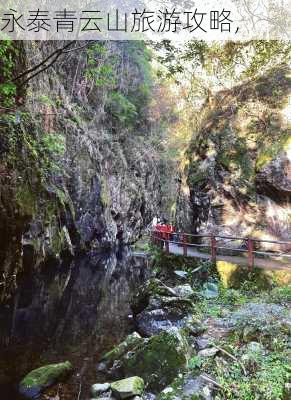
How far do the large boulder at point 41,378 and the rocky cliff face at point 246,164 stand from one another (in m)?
8.65

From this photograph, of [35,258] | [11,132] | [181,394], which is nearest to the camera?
[181,394]

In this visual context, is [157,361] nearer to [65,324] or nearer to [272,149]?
[65,324]

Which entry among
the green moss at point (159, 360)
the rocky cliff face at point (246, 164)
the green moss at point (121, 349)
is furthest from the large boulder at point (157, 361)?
the rocky cliff face at point (246, 164)

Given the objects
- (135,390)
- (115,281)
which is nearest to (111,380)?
(135,390)

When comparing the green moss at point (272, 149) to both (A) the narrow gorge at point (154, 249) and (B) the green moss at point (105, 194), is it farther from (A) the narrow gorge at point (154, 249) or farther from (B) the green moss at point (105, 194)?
(B) the green moss at point (105, 194)

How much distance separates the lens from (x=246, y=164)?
587 inches

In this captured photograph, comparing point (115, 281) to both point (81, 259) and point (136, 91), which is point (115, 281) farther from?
point (136, 91)

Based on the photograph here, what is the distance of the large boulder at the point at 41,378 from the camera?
6.53 meters

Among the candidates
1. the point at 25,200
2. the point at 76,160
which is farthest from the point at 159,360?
the point at 76,160

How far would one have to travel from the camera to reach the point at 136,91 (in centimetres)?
3441

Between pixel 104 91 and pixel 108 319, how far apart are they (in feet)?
68.2

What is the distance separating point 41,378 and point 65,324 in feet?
12.9

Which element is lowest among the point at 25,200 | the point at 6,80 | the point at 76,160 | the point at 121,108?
the point at 25,200

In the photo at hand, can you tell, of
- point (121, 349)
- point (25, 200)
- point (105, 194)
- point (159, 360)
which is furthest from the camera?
point (105, 194)
